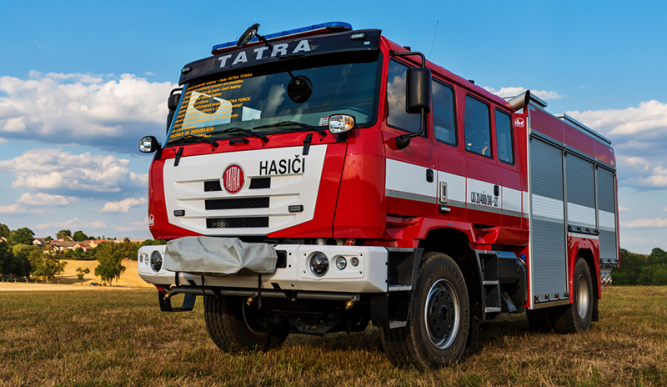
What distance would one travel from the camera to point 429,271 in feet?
17.4

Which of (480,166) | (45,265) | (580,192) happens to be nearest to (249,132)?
(480,166)

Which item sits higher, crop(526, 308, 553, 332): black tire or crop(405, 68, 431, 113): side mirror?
crop(405, 68, 431, 113): side mirror

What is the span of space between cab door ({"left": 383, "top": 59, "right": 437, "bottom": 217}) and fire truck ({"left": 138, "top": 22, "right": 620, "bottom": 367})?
2 centimetres

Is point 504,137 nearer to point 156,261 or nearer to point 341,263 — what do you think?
point 341,263

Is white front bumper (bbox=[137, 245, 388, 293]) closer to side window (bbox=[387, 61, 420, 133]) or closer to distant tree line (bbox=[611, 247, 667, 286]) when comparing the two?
side window (bbox=[387, 61, 420, 133])

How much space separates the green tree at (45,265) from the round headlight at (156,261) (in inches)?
4539

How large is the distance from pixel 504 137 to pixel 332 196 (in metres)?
3.46

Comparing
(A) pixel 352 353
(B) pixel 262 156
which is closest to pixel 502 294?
(A) pixel 352 353

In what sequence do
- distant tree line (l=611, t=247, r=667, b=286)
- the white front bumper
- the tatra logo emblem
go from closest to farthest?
the white front bumper < the tatra logo emblem < distant tree line (l=611, t=247, r=667, b=286)

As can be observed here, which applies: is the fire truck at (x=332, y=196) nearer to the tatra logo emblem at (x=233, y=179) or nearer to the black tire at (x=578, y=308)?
the tatra logo emblem at (x=233, y=179)

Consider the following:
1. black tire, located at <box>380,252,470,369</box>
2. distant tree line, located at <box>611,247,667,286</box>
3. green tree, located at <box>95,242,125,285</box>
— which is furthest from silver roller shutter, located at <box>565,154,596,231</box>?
green tree, located at <box>95,242,125,285</box>

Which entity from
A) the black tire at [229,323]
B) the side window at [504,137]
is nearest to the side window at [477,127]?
the side window at [504,137]

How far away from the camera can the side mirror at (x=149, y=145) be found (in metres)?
5.93

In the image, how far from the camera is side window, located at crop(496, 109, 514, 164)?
7.16 m
